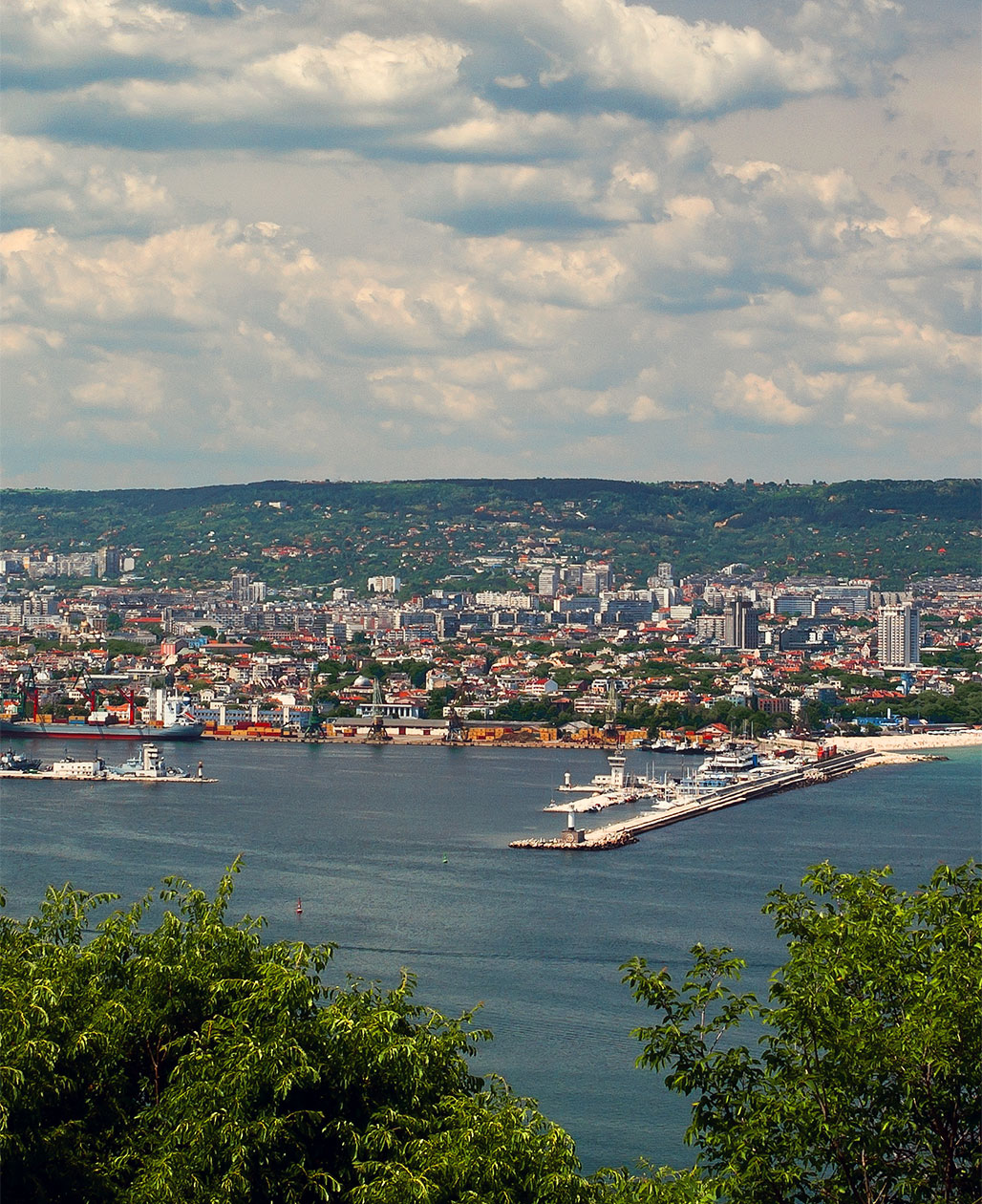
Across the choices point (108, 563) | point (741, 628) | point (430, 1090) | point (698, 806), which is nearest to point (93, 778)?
point (698, 806)

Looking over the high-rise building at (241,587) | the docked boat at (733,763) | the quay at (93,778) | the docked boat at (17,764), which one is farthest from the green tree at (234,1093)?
the high-rise building at (241,587)

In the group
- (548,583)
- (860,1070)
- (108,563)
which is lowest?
(860,1070)

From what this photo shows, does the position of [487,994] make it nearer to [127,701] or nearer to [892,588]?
[127,701]

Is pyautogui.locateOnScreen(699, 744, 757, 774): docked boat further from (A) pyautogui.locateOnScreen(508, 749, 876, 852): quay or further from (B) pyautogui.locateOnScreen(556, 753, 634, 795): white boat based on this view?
(B) pyautogui.locateOnScreen(556, 753, 634, 795): white boat

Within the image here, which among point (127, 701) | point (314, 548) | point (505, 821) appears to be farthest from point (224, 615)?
point (505, 821)

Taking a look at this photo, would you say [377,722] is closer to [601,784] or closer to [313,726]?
[313,726]

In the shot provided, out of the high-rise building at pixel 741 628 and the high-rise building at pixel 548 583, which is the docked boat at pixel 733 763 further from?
the high-rise building at pixel 548 583
